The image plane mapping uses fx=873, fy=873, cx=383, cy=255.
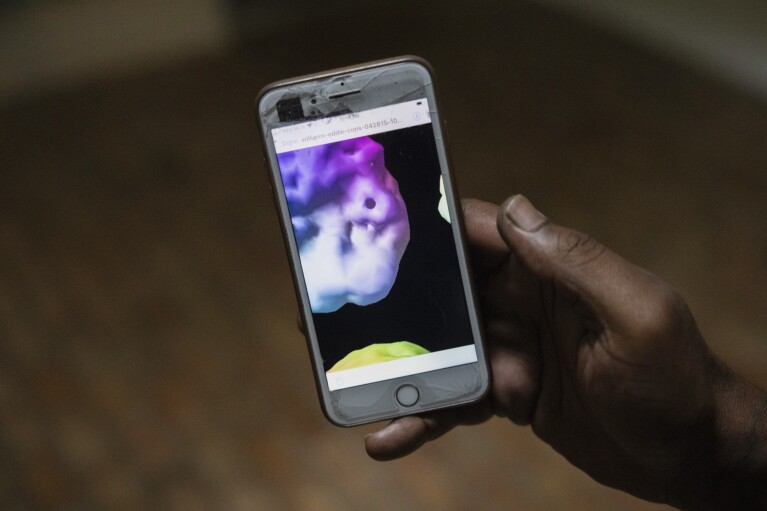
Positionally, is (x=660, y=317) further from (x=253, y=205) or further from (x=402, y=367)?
(x=253, y=205)

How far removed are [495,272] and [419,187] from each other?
0.46 ft

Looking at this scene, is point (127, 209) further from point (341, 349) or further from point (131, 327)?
point (341, 349)

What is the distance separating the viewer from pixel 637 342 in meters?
0.77

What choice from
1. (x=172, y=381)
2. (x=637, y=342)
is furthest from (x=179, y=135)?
(x=637, y=342)

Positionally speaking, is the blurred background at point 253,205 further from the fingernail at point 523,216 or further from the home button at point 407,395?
the fingernail at point 523,216

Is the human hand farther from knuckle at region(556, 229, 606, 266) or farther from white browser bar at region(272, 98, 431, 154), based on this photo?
white browser bar at region(272, 98, 431, 154)

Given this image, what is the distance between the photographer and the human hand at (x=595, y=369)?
784 millimetres

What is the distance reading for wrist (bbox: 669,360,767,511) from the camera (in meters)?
0.85

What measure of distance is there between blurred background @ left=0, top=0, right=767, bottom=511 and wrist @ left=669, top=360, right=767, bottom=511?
449 millimetres

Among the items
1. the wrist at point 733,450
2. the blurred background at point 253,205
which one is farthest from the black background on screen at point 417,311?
the blurred background at point 253,205

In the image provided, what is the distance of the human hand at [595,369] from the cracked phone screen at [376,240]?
66 millimetres

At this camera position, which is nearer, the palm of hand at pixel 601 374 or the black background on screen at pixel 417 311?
the palm of hand at pixel 601 374

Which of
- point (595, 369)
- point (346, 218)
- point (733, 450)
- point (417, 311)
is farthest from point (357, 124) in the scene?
point (733, 450)

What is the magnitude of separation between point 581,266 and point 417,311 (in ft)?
0.61
